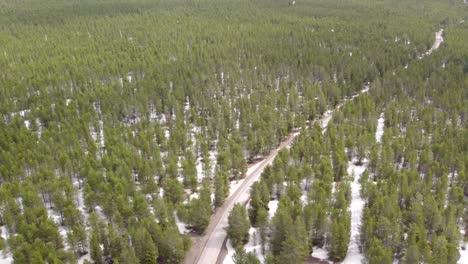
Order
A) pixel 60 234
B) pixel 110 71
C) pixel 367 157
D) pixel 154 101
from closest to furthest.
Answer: pixel 60 234 < pixel 367 157 < pixel 154 101 < pixel 110 71

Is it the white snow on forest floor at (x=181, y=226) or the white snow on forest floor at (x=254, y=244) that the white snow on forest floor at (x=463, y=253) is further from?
the white snow on forest floor at (x=181, y=226)

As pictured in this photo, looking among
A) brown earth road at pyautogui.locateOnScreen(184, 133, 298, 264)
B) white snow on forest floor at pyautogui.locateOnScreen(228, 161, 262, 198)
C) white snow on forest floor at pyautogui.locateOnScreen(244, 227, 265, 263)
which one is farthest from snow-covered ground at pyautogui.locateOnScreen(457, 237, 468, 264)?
white snow on forest floor at pyautogui.locateOnScreen(228, 161, 262, 198)

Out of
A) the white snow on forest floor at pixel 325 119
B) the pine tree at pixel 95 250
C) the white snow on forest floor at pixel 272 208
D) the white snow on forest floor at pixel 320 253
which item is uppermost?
the white snow on forest floor at pixel 325 119

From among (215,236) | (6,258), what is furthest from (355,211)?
(6,258)

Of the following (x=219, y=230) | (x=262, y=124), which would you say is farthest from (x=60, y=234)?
(x=262, y=124)

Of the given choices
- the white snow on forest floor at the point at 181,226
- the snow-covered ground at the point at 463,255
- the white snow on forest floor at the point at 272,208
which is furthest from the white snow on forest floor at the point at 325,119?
the white snow on forest floor at the point at 181,226

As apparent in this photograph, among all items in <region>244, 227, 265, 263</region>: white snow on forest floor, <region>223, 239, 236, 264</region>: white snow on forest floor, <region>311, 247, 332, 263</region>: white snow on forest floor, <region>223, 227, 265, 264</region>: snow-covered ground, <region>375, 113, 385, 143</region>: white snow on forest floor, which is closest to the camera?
<region>223, 239, 236, 264</region>: white snow on forest floor

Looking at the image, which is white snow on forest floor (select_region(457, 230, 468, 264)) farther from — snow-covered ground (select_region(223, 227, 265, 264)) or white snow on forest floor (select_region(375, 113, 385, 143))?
white snow on forest floor (select_region(375, 113, 385, 143))

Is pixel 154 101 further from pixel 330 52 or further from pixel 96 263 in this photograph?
pixel 330 52
